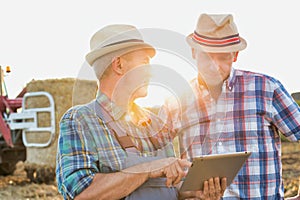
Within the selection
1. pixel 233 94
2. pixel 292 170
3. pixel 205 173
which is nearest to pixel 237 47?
pixel 233 94

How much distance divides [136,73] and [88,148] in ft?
0.78

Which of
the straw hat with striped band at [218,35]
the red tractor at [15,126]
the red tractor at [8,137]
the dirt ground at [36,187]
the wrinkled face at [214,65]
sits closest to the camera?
the wrinkled face at [214,65]

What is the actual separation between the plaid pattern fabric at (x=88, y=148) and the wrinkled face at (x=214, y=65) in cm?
32

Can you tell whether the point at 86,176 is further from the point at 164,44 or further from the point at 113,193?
the point at 164,44

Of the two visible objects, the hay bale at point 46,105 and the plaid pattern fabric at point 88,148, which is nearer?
the plaid pattern fabric at point 88,148

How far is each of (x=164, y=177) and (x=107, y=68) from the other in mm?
334

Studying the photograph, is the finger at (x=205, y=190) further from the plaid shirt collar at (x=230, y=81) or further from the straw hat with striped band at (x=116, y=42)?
the plaid shirt collar at (x=230, y=81)

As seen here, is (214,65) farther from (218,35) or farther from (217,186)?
(217,186)

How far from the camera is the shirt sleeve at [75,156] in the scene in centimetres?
132

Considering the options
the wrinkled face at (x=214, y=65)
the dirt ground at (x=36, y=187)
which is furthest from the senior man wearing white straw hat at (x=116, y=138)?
the dirt ground at (x=36, y=187)

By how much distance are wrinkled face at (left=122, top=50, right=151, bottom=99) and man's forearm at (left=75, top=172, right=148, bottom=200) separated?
0.69 ft

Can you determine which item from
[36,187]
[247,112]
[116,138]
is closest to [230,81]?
[247,112]

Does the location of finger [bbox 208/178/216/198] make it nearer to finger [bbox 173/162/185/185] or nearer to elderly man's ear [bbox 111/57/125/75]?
finger [bbox 173/162/185/185]

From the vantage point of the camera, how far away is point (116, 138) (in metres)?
1.35
